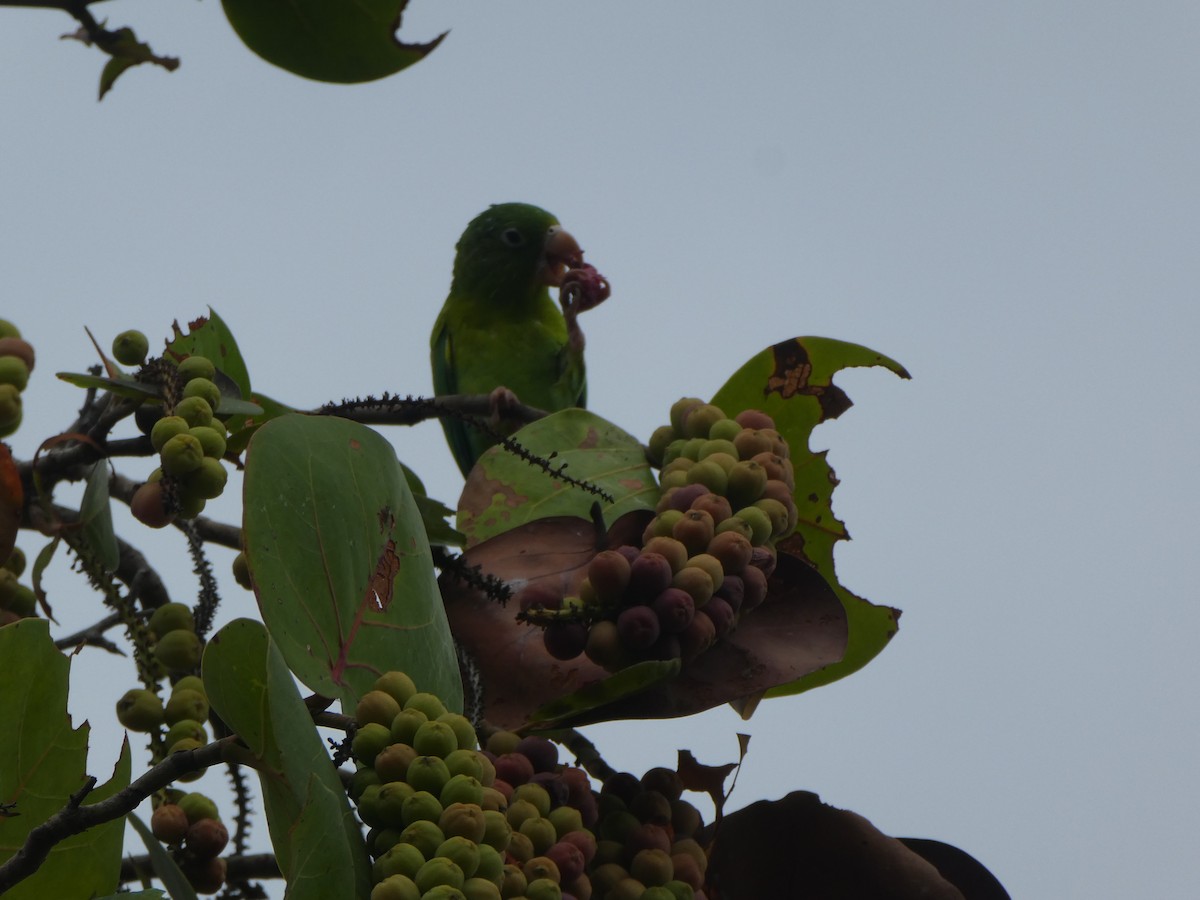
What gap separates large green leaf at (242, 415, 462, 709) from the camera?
79 cm

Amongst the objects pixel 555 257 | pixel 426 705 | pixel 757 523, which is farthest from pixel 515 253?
pixel 426 705

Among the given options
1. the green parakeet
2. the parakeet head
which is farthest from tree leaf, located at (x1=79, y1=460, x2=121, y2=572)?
the parakeet head

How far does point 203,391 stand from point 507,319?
2.69m

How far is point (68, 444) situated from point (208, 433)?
306 mm

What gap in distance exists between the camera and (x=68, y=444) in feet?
4.01

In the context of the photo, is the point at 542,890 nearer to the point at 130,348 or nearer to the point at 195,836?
the point at 195,836

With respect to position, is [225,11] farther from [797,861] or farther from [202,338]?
[797,861]

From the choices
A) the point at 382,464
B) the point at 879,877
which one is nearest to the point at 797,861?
the point at 879,877

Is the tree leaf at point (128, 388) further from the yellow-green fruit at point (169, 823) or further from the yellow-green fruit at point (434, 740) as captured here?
the yellow-green fruit at point (434, 740)

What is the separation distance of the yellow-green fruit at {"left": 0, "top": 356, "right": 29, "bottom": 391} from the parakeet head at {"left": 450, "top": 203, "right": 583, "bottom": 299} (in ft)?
8.34

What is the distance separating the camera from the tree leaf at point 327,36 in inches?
34.0

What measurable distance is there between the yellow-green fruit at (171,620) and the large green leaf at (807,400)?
54 cm

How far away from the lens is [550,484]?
3.88 feet

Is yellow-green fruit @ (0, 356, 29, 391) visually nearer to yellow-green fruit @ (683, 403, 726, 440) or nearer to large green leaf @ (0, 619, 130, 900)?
large green leaf @ (0, 619, 130, 900)
